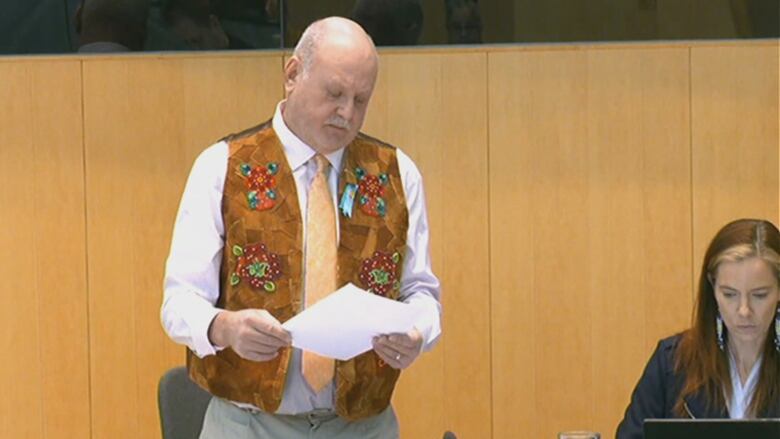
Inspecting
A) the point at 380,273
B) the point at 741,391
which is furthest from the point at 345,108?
the point at 741,391

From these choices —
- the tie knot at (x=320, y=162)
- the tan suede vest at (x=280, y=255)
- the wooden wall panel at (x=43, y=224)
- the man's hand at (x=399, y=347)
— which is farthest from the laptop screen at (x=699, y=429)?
the wooden wall panel at (x=43, y=224)

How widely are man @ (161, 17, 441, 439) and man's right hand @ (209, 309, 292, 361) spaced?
5cm

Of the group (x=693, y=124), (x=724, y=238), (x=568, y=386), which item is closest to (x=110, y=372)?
(x=568, y=386)

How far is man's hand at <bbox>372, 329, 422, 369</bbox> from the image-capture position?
3.01 meters

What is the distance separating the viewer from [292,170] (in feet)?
10.6

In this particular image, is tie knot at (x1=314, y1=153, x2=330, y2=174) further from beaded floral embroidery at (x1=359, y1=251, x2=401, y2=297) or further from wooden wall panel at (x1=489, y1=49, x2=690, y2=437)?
wooden wall panel at (x1=489, y1=49, x2=690, y2=437)

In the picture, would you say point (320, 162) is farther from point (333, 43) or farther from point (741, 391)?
point (741, 391)

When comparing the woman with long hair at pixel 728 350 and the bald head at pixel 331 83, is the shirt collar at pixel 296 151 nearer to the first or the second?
the bald head at pixel 331 83

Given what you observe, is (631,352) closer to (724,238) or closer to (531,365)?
(531,365)

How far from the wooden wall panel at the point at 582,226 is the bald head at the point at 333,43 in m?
2.45

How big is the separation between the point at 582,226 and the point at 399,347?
266cm

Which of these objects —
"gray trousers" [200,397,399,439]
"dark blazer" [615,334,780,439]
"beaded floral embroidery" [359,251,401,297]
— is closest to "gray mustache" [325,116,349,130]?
"beaded floral embroidery" [359,251,401,297]

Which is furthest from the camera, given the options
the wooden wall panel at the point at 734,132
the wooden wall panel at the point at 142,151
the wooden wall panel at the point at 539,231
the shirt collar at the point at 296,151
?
the wooden wall panel at the point at 142,151

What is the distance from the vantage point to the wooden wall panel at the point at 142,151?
5730 mm
